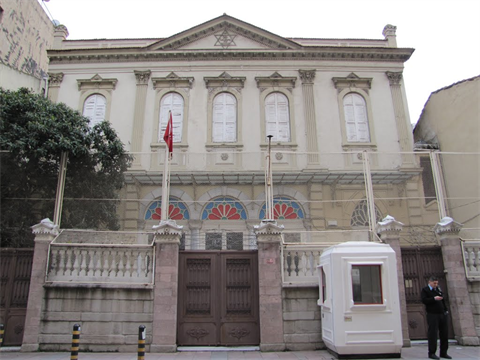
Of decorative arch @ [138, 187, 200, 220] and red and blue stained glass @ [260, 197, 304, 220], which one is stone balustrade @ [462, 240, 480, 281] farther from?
decorative arch @ [138, 187, 200, 220]

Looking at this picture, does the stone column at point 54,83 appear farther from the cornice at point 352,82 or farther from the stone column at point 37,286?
the cornice at point 352,82

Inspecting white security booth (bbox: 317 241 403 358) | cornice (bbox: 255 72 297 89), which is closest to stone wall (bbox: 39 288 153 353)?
white security booth (bbox: 317 241 403 358)

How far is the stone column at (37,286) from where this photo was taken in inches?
346

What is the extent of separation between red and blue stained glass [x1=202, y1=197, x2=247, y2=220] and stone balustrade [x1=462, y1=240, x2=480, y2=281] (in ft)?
29.1

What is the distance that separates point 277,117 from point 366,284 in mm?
11716

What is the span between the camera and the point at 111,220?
12.7 meters

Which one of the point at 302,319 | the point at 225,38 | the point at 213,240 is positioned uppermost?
the point at 225,38

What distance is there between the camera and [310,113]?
1856 cm

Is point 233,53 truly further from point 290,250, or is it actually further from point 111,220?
point 290,250

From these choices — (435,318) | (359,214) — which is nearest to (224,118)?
(359,214)

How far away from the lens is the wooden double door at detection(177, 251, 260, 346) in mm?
9039

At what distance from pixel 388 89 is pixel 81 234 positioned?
50.7 feet

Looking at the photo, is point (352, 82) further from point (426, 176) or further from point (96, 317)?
point (96, 317)

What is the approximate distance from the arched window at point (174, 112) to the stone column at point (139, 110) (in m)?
0.87
